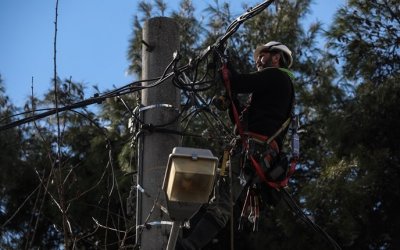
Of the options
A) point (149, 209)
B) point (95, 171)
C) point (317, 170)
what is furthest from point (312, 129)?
point (149, 209)

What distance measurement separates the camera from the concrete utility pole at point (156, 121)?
4.90 metres

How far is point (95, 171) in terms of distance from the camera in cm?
1125

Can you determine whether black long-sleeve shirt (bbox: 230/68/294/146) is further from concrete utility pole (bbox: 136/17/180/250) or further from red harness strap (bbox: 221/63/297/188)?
concrete utility pole (bbox: 136/17/180/250)

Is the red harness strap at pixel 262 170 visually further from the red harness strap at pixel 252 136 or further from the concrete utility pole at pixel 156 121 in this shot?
the concrete utility pole at pixel 156 121

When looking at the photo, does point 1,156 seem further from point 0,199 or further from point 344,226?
point 344,226

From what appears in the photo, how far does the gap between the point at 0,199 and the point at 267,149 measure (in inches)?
249

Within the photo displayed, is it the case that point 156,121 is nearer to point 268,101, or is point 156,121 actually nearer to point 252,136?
point 252,136

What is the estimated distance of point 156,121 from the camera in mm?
5258

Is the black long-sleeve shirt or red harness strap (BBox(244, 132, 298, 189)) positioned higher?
the black long-sleeve shirt

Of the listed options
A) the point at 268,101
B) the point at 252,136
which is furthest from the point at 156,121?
the point at 268,101

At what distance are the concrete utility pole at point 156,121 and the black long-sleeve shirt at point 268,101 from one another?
575 mm

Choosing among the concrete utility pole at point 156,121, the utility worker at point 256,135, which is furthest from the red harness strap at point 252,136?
the concrete utility pole at point 156,121

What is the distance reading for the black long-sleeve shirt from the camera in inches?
223

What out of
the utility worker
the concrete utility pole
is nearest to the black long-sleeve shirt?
the utility worker
